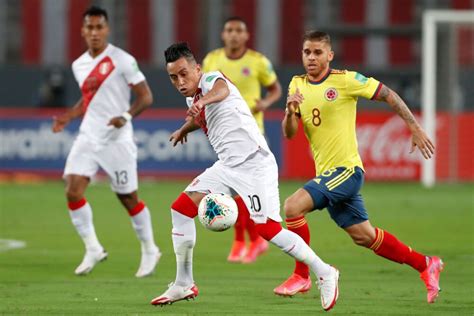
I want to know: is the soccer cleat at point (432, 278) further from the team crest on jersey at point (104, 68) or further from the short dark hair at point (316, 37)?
the team crest on jersey at point (104, 68)

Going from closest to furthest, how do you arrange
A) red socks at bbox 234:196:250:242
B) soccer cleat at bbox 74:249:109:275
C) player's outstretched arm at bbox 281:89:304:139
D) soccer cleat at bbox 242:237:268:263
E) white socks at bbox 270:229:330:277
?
white socks at bbox 270:229:330:277, player's outstretched arm at bbox 281:89:304:139, soccer cleat at bbox 74:249:109:275, soccer cleat at bbox 242:237:268:263, red socks at bbox 234:196:250:242

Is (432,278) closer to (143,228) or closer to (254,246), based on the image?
(143,228)

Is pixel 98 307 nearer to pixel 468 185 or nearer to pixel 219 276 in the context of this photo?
pixel 219 276

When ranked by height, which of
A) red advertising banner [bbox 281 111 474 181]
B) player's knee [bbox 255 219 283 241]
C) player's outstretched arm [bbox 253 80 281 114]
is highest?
player's outstretched arm [bbox 253 80 281 114]

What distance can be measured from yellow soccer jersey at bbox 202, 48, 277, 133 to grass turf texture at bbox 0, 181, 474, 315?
1.72 metres

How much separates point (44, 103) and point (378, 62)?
15230 millimetres

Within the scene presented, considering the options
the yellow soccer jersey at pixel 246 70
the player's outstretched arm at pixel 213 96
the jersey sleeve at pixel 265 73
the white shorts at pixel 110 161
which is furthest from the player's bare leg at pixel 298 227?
the jersey sleeve at pixel 265 73

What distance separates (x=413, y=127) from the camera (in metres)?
9.91

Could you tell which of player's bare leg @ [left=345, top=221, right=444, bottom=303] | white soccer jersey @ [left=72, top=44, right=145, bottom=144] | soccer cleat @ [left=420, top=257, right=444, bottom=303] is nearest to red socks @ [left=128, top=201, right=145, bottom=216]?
white soccer jersey @ [left=72, top=44, right=145, bottom=144]

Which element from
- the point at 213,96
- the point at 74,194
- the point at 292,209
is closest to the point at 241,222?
the point at 74,194

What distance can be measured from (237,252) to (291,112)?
3.73m

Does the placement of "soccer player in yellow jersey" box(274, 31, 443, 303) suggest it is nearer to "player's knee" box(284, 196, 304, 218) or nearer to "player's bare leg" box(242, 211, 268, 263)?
"player's knee" box(284, 196, 304, 218)

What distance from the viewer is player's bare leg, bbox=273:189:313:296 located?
10.2 meters

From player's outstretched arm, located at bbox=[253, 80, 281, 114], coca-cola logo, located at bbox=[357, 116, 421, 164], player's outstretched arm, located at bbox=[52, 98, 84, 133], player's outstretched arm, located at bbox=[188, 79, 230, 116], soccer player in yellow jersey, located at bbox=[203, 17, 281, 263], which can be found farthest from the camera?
coca-cola logo, located at bbox=[357, 116, 421, 164]
